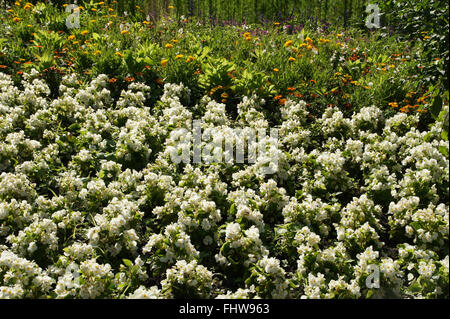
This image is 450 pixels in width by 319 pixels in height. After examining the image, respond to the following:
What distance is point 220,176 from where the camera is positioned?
14.3ft

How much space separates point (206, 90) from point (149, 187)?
233cm

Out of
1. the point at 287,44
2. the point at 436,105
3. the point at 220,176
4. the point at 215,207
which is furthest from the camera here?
the point at 287,44

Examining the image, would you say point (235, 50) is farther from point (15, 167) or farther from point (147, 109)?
point (15, 167)

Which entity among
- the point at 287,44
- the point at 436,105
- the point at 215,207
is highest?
the point at 287,44

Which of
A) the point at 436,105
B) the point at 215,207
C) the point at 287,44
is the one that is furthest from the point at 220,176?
the point at 287,44

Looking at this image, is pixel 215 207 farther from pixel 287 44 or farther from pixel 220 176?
pixel 287 44

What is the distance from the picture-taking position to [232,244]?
329 cm

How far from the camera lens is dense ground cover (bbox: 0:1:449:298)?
122 inches

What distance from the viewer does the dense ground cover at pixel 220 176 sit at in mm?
3092

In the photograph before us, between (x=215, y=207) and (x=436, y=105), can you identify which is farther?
(x=215, y=207)

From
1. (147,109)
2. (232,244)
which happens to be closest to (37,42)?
(147,109)

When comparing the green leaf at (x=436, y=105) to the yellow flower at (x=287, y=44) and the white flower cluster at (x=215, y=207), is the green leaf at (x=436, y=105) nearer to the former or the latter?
the white flower cluster at (x=215, y=207)

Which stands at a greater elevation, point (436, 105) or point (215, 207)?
point (436, 105)

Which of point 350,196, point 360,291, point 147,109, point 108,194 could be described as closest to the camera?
point 360,291
